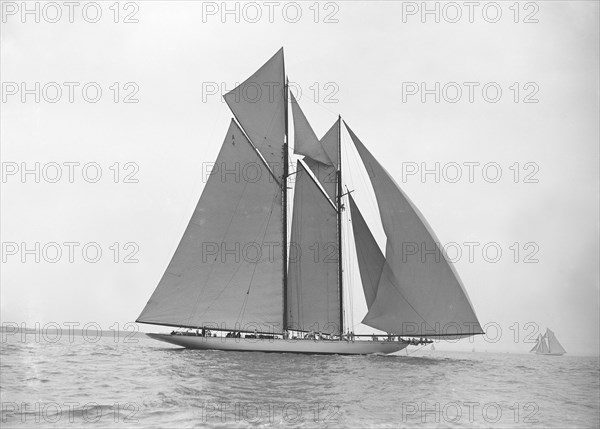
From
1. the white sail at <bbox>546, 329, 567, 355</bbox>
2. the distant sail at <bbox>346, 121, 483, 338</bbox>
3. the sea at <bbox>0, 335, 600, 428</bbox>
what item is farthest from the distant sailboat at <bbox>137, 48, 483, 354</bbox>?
the white sail at <bbox>546, 329, 567, 355</bbox>

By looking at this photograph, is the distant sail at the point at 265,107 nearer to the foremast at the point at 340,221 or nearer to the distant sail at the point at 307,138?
the distant sail at the point at 307,138

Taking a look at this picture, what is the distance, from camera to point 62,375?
25.4 m

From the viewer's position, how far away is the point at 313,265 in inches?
1811

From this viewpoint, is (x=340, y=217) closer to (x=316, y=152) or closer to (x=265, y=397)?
(x=316, y=152)

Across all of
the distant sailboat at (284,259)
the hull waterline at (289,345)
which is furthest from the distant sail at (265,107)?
the hull waterline at (289,345)

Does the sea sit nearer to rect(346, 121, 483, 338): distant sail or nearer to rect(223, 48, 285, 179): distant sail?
rect(346, 121, 483, 338): distant sail

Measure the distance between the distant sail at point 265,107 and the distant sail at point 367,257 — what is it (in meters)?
7.21

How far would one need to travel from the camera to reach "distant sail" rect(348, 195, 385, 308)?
43406 millimetres

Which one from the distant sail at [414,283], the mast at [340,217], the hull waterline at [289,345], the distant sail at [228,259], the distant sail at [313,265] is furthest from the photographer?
the mast at [340,217]

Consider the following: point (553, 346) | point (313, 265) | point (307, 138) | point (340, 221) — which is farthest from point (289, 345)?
point (553, 346)

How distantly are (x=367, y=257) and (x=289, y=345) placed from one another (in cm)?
800

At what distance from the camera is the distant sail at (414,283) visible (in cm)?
4097

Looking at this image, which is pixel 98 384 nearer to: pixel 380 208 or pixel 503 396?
pixel 503 396

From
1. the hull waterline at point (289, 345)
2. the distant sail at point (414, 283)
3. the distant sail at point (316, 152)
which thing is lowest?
the hull waterline at point (289, 345)
